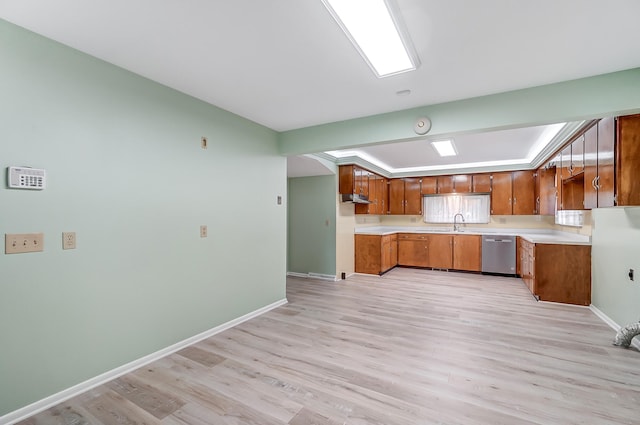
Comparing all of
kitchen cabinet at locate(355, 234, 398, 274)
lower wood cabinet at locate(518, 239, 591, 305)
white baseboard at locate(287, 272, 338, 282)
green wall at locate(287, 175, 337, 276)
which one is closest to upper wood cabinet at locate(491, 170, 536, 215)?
lower wood cabinet at locate(518, 239, 591, 305)

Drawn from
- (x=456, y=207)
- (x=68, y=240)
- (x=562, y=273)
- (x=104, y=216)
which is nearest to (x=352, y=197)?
(x=456, y=207)

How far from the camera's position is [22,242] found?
1847 mm

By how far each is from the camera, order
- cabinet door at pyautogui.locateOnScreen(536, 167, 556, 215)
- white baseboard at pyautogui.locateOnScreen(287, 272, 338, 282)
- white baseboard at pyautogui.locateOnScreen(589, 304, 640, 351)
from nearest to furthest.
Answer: white baseboard at pyautogui.locateOnScreen(589, 304, 640, 351) < cabinet door at pyautogui.locateOnScreen(536, 167, 556, 215) < white baseboard at pyautogui.locateOnScreen(287, 272, 338, 282)

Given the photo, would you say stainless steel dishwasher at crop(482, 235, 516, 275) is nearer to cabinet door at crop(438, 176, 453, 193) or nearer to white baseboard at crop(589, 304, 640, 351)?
cabinet door at crop(438, 176, 453, 193)

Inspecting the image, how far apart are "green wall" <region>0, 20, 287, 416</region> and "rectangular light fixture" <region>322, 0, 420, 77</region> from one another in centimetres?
180

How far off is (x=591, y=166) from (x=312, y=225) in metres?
4.22

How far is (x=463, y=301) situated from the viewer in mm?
4348

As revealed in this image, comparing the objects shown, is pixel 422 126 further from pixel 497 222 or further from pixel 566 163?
pixel 497 222

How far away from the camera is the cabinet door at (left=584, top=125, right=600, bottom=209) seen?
292 centimetres

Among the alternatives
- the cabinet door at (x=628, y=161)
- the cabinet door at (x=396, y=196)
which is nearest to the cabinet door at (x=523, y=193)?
the cabinet door at (x=396, y=196)

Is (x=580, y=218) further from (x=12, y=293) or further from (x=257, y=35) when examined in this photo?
(x=12, y=293)

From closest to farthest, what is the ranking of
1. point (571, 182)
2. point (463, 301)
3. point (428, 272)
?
point (571, 182)
point (463, 301)
point (428, 272)

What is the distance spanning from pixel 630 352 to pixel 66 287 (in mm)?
4707

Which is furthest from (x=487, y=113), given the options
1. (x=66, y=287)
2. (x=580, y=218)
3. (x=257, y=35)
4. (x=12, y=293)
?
(x=12, y=293)
